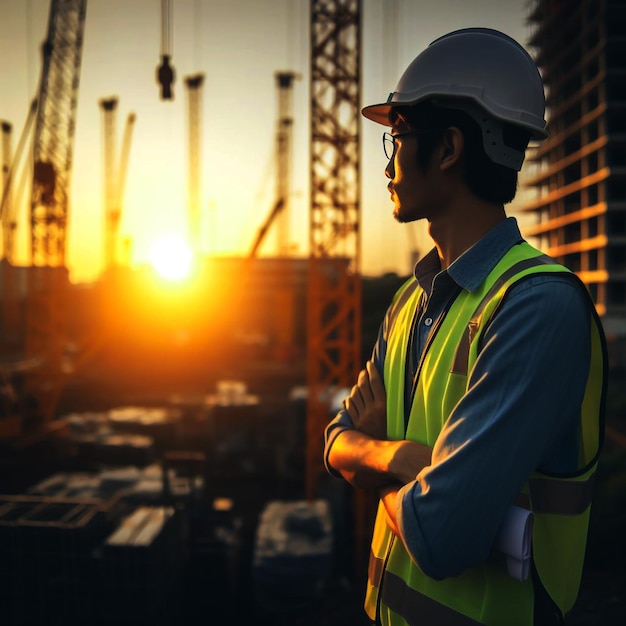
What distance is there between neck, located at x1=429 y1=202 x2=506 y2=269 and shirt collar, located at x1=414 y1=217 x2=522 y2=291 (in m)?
0.03

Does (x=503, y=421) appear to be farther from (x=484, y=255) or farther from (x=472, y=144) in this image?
(x=472, y=144)

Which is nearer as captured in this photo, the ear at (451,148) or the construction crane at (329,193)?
the ear at (451,148)

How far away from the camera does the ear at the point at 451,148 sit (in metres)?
1.17

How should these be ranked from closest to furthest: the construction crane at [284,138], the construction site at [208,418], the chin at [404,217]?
the chin at [404,217] → the construction site at [208,418] → the construction crane at [284,138]

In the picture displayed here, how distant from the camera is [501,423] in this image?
0.94 m

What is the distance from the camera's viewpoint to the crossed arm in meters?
1.15

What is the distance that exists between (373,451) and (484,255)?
482 mm

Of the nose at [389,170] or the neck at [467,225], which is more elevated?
the nose at [389,170]

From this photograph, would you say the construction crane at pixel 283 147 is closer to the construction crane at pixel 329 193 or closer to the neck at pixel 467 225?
the construction crane at pixel 329 193

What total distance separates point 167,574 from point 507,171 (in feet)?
28.5

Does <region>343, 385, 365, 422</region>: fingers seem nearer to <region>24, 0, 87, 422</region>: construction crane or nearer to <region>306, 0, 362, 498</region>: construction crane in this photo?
<region>306, 0, 362, 498</region>: construction crane

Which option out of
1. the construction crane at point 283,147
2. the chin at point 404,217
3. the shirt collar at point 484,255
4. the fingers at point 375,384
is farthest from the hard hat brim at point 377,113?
the construction crane at point 283,147

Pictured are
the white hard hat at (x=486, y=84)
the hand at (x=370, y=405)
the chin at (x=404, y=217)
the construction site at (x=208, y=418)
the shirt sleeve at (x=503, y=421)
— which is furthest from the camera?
the construction site at (x=208, y=418)

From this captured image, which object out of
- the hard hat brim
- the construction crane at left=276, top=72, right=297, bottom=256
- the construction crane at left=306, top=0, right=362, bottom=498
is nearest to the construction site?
the construction crane at left=306, top=0, right=362, bottom=498
